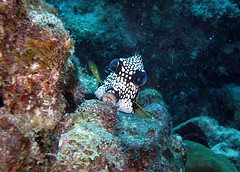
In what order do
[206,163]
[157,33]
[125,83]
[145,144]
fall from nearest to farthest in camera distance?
[145,144] < [125,83] < [206,163] < [157,33]

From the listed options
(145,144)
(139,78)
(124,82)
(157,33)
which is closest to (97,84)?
(124,82)

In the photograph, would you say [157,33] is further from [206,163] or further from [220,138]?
[206,163]

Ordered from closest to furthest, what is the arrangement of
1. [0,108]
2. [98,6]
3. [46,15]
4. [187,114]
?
[0,108] → [46,15] → [98,6] → [187,114]

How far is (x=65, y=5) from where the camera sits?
20.6 ft

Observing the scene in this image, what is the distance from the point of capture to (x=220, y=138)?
522cm

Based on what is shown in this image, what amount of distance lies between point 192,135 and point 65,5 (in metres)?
6.83

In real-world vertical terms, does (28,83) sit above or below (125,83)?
above

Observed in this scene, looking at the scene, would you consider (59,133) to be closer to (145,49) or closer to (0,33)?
(0,33)

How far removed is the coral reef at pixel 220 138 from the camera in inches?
176

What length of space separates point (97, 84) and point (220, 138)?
4605 mm

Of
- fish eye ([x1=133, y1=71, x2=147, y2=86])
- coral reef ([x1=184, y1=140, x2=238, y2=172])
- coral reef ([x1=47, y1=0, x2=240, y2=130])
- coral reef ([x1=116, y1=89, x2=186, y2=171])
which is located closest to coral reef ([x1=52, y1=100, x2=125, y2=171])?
coral reef ([x1=116, y1=89, x2=186, y2=171])

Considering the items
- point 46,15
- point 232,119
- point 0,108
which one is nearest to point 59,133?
point 0,108

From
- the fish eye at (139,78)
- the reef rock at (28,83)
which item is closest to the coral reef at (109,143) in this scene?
the reef rock at (28,83)

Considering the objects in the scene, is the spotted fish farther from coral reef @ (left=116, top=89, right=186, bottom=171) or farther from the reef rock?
the reef rock
